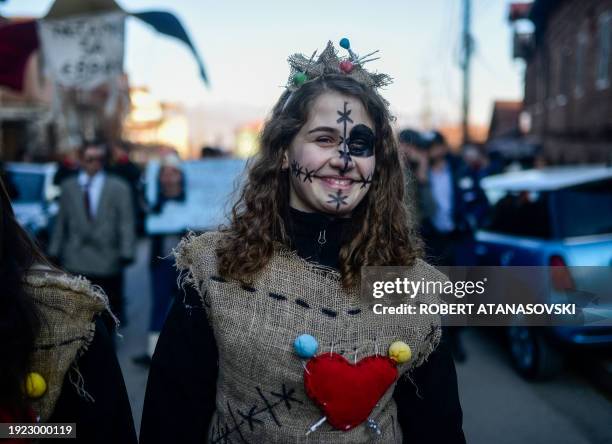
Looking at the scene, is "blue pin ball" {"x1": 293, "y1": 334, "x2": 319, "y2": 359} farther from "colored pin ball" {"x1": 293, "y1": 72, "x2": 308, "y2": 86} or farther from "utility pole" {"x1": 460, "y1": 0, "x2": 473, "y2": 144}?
"utility pole" {"x1": 460, "y1": 0, "x2": 473, "y2": 144}

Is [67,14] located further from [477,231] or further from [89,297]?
[89,297]

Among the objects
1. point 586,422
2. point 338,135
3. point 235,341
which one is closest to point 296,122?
point 338,135

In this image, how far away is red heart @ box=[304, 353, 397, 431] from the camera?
1.68 metres

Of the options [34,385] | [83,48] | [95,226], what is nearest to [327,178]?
[34,385]

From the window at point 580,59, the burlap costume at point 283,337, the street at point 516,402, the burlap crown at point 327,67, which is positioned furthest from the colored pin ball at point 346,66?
the window at point 580,59

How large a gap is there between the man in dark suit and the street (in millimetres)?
930

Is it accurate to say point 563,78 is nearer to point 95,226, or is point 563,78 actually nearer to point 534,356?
point 534,356

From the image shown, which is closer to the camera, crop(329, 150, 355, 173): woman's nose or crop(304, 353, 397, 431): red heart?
crop(304, 353, 397, 431): red heart

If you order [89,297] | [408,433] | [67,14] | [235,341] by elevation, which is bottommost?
[408,433]

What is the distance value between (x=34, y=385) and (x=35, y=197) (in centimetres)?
997

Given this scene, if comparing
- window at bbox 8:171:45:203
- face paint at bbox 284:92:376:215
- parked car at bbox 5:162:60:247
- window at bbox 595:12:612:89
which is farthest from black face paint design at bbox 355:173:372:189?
window at bbox 595:12:612:89

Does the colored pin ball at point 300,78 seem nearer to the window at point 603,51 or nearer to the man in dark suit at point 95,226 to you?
the man in dark suit at point 95,226

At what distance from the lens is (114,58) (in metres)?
6.20

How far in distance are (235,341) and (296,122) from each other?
675 mm
